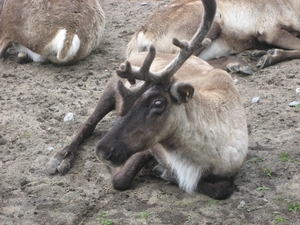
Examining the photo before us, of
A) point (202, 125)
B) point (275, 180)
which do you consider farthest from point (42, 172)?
point (275, 180)

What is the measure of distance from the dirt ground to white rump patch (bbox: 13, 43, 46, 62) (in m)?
0.10

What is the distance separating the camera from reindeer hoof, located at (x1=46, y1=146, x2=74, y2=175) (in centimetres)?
464

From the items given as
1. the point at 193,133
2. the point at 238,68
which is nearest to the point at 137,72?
the point at 193,133

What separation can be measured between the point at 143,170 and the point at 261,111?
143cm

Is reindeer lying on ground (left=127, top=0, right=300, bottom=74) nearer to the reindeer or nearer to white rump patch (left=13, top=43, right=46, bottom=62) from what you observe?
the reindeer

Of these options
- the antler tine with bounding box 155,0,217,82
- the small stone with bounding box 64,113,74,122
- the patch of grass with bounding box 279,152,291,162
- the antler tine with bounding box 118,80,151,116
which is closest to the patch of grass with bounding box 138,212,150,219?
the antler tine with bounding box 118,80,151,116

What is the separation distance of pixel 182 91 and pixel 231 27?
3.24 m

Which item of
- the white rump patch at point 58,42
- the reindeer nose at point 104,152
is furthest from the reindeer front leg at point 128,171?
the white rump patch at point 58,42

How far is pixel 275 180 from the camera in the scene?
4250mm

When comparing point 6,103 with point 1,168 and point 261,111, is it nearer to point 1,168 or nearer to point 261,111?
point 1,168

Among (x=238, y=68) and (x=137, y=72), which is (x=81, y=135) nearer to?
(x=137, y=72)

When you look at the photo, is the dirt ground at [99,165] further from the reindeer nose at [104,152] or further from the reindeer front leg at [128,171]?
the reindeer nose at [104,152]

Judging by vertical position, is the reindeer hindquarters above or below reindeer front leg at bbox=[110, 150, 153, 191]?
below

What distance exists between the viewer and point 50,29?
22.0 feet
